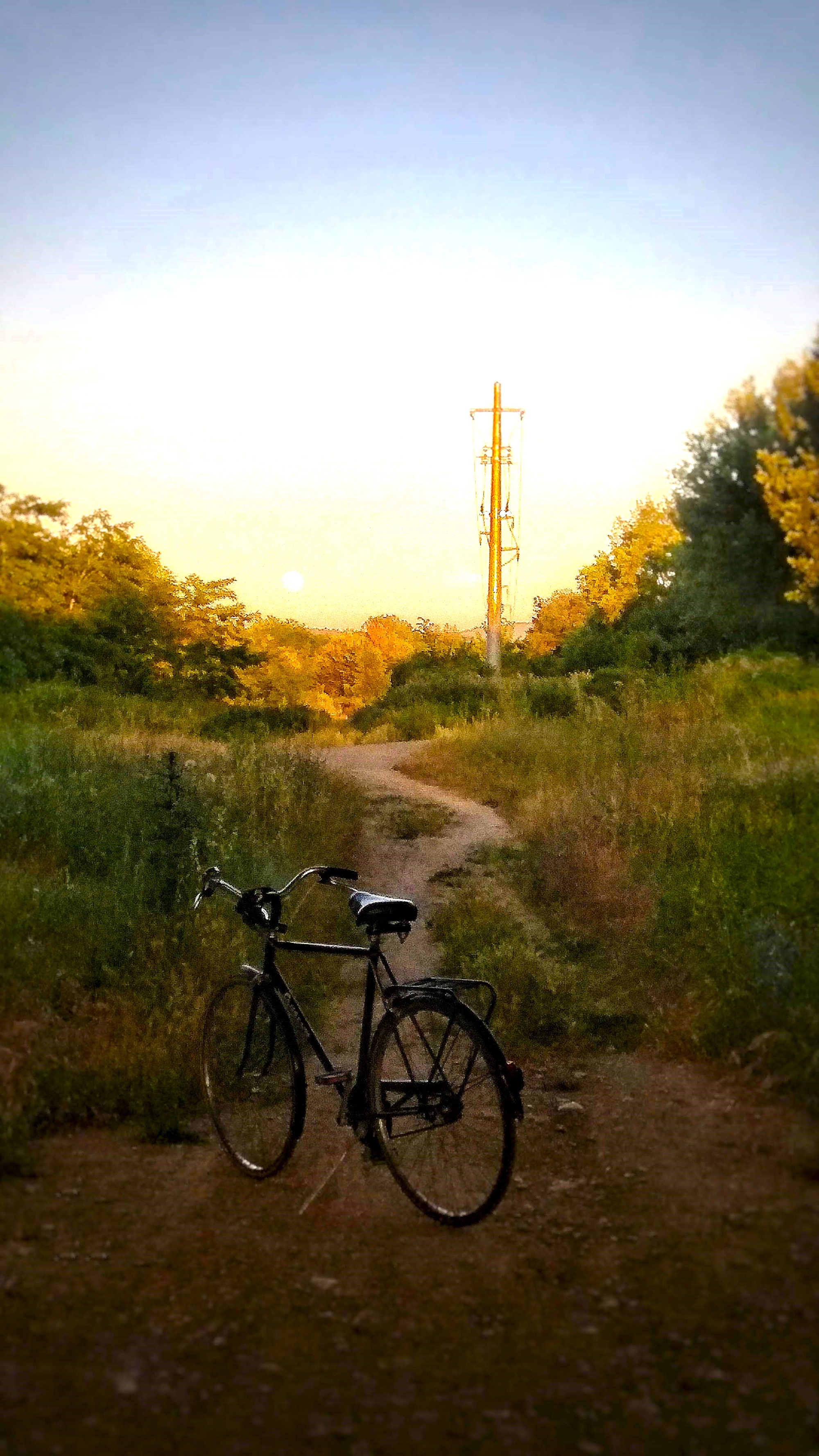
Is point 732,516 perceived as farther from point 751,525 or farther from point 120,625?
point 120,625

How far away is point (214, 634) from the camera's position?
73.3 feet

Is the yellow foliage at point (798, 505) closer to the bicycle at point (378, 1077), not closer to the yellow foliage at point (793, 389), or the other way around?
the yellow foliage at point (793, 389)

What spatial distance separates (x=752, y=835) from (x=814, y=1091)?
2.83 metres

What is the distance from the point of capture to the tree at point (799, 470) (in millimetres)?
6301

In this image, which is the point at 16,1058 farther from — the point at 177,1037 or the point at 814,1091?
the point at 814,1091

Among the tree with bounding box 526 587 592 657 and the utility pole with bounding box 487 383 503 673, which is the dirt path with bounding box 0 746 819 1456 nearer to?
the utility pole with bounding box 487 383 503 673

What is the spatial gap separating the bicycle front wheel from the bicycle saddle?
0.63 metres

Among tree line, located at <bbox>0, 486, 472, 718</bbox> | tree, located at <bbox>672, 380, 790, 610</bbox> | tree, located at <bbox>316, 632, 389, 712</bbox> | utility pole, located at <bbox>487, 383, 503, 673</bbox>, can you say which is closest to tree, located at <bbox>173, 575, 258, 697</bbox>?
tree line, located at <bbox>0, 486, 472, 718</bbox>

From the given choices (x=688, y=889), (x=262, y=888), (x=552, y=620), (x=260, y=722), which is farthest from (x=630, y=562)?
(x=552, y=620)

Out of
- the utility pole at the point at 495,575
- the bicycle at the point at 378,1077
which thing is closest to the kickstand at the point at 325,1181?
the bicycle at the point at 378,1077

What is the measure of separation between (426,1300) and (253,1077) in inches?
70.5

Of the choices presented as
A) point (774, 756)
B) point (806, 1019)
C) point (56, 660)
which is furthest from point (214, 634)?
point (806, 1019)

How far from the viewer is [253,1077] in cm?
555

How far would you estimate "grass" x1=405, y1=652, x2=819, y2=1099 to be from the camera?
250 inches
